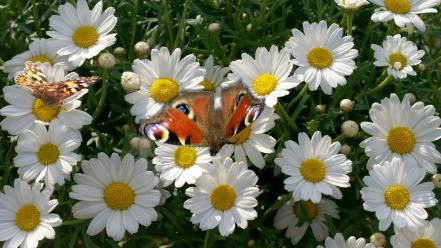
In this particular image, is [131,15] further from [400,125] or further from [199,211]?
[400,125]

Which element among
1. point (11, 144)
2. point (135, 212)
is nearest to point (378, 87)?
point (135, 212)

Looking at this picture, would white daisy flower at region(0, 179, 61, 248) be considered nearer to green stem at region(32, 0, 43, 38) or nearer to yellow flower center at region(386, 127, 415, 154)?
green stem at region(32, 0, 43, 38)

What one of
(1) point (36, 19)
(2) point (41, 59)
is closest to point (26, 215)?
(2) point (41, 59)

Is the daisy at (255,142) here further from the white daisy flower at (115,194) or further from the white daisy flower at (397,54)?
the white daisy flower at (397,54)

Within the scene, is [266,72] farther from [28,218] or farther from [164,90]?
[28,218]

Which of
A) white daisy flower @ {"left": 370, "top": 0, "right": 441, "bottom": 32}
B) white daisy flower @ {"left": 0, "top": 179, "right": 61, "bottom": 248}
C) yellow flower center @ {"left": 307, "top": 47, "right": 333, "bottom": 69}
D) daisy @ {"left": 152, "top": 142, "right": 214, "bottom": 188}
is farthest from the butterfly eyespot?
white daisy flower @ {"left": 370, "top": 0, "right": 441, "bottom": 32}

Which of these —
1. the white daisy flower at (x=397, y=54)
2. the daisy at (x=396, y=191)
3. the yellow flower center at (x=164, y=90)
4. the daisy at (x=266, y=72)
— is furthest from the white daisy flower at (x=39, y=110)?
the white daisy flower at (x=397, y=54)
